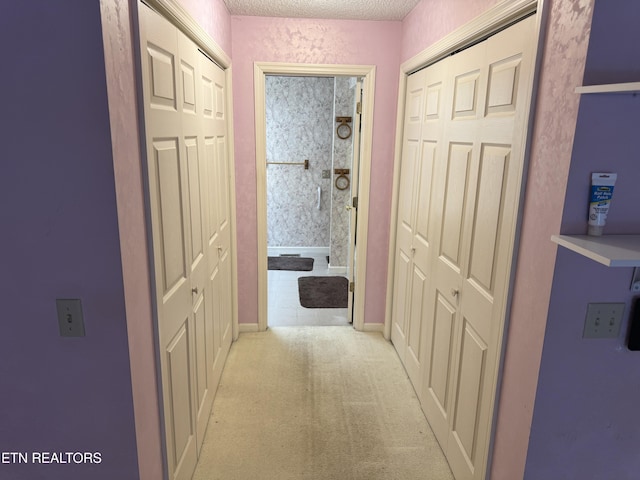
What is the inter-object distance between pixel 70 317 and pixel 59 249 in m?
0.20

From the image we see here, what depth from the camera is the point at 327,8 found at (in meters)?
2.73

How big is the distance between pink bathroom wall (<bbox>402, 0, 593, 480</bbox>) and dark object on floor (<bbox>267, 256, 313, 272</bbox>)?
375 centimetres

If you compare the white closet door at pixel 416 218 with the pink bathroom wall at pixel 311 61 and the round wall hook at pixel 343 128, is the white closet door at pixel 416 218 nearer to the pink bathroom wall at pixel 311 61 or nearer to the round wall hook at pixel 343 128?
the pink bathroom wall at pixel 311 61

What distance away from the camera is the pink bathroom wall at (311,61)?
2982 millimetres

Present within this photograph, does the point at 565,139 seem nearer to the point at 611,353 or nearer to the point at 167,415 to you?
the point at 611,353

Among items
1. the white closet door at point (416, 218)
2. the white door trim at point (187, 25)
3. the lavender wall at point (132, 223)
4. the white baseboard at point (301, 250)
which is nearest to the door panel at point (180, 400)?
the lavender wall at point (132, 223)

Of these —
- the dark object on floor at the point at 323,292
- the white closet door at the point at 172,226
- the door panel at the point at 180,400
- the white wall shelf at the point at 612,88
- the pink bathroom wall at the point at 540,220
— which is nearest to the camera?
the white wall shelf at the point at 612,88

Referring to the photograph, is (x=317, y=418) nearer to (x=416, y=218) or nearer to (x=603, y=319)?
(x=416, y=218)

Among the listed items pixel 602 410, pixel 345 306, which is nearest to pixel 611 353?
pixel 602 410

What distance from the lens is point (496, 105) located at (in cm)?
165

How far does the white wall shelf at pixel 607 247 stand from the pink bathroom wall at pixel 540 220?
0.31 ft

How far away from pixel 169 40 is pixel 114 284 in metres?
0.97

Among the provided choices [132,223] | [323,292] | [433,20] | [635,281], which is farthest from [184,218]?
[323,292]

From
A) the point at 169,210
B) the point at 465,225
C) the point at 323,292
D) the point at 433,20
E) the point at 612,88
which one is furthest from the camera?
the point at 323,292
